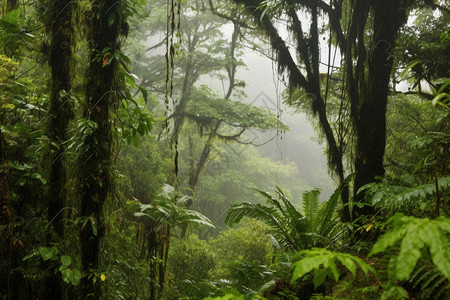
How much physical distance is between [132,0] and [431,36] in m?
3.88

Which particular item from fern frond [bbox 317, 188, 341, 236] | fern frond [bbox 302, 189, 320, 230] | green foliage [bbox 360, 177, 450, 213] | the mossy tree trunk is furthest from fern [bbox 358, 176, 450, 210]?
the mossy tree trunk

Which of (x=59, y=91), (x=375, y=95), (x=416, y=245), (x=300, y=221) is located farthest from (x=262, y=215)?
(x=416, y=245)

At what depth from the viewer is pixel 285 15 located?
16.0ft

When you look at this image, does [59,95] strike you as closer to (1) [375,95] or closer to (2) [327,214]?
(2) [327,214]

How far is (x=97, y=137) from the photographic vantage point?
2.48 meters

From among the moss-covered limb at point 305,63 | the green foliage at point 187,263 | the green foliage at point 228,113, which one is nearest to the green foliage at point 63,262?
the moss-covered limb at point 305,63

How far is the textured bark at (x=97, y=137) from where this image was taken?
2.43m

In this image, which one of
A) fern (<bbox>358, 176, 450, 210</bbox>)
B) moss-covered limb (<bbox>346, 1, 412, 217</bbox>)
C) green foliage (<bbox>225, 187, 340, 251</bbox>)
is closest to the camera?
fern (<bbox>358, 176, 450, 210</bbox>)

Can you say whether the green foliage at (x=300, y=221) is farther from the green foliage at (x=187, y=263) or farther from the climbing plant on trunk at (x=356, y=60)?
the green foliage at (x=187, y=263)

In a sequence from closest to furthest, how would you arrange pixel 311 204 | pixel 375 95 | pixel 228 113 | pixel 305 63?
pixel 375 95 < pixel 311 204 < pixel 305 63 < pixel 228 113

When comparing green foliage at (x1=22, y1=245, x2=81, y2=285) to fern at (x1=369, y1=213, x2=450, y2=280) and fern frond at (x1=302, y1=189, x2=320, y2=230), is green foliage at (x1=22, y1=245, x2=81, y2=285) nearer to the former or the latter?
fern at (x1=369, y1=213, x2=450, y2=280)

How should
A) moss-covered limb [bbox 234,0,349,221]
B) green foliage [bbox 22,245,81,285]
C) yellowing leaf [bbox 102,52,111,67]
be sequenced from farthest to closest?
moss-covered limb [bbox 234,0,349,221] < yellowing leaf [bbox 102,52,111,67] < green foliage [bbox 22,245,81,285]

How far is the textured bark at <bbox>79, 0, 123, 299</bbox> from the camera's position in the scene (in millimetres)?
2426

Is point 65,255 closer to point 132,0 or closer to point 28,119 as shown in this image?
point 28,119
